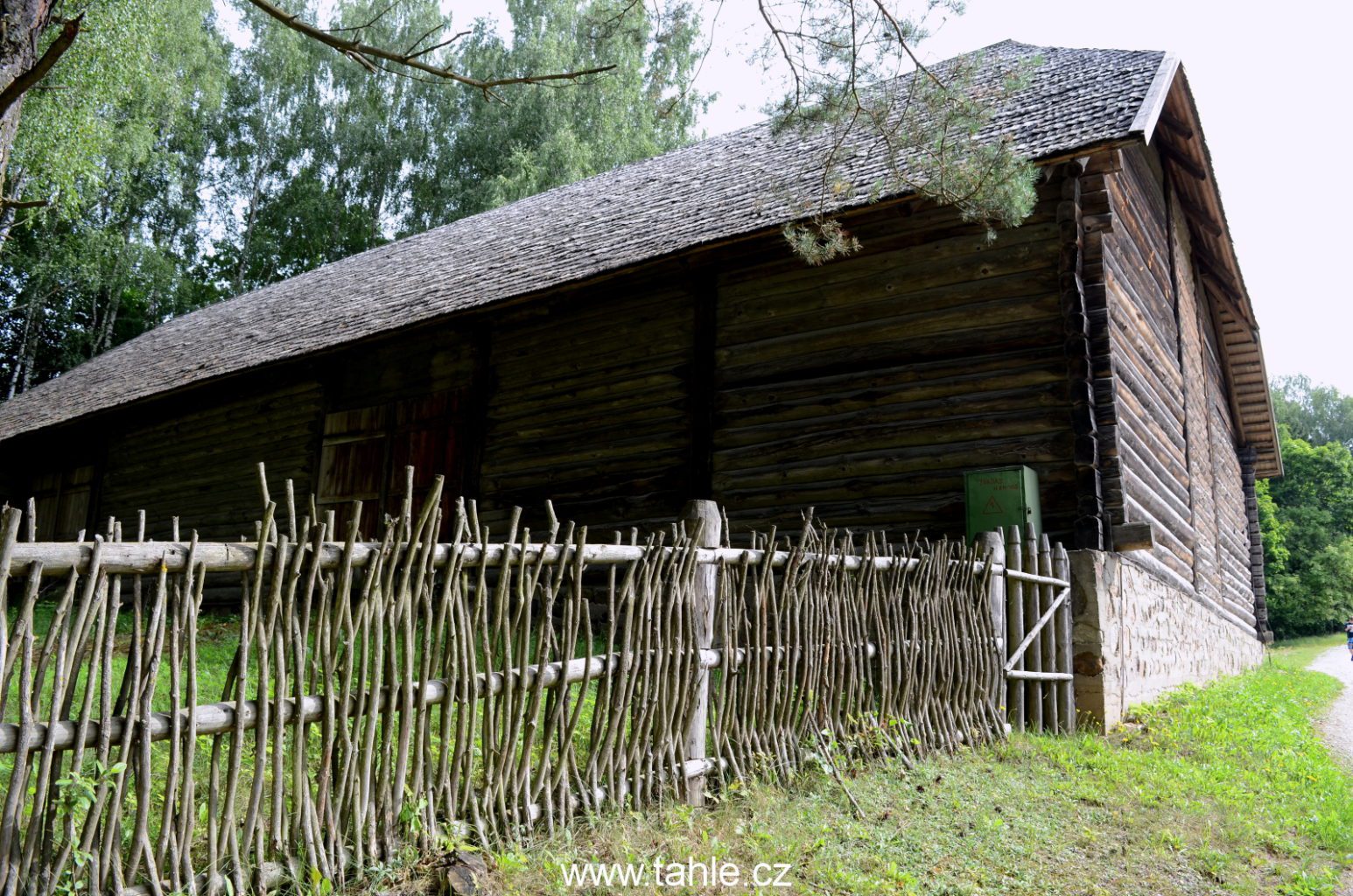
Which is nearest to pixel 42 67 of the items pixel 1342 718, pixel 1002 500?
pixel 1002 500

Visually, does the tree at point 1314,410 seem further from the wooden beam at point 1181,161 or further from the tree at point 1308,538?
the wooden beam at point 1181,161

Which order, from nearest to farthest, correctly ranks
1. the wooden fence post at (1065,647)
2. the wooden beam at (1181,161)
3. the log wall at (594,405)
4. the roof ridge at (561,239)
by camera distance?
1. the wooden fence post at (1065,647)
2. the roof ridge at (561,239)
3. the log wall at (594,405)
4. the wooden beam at (1181,161)

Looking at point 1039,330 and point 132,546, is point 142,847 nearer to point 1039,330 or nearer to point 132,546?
point 132,546

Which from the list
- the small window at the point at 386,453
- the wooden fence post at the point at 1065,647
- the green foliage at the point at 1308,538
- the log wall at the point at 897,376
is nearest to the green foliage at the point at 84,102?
the small window at the point at 386,453

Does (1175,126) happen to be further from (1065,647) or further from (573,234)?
(573,234)

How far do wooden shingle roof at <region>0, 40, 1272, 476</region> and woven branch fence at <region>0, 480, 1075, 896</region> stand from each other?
3.19 metres

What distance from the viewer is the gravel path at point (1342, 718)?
7.98 meters

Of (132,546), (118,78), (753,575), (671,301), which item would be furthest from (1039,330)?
(118,78)

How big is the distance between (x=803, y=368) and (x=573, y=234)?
4200mm

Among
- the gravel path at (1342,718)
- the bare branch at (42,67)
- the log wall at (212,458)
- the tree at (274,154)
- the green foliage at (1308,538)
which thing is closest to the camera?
the bare branch at (42,67)

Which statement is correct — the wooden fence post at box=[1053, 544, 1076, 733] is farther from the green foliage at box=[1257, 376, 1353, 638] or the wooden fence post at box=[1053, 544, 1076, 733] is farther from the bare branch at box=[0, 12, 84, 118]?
the green foliage at box=[1257, 376, 1353, 638]

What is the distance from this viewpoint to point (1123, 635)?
7297 millimetres

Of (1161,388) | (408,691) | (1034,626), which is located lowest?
(408,691)

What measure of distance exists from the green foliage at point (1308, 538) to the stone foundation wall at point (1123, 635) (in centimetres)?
3016
